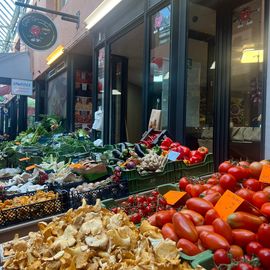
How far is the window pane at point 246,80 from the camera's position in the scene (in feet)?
13.1

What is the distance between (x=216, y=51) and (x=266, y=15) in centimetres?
112

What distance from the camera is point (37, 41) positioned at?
25.6 ft

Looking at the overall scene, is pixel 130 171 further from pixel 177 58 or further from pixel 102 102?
pixel 102 102

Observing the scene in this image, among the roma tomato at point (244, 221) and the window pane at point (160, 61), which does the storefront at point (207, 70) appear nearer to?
the window pane at point (160, 61)

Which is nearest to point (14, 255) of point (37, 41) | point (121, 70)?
point (121, 70)

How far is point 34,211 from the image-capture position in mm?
2342

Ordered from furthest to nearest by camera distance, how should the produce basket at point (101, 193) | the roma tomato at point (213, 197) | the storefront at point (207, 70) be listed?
the storefront at point (207, 70), the produce basket at point (101, 193), the roma tomato at point (213, 197)

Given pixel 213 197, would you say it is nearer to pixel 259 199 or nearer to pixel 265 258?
pixel 259 199

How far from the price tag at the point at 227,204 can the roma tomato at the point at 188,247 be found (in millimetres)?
251

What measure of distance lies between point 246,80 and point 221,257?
3.39 metres

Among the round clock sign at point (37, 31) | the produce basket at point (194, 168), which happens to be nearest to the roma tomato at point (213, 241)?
the produce basket at point (194, 168)

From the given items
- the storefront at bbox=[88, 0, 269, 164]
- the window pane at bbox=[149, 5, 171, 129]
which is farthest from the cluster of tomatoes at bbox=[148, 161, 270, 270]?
the window pane at bbox=[149, 5, 171, 129]

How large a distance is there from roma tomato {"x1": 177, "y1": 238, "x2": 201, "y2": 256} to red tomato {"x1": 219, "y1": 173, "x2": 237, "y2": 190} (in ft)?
1.68

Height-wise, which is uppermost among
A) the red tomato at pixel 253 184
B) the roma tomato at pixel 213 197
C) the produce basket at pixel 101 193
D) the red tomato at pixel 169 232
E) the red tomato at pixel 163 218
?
the red tomato at pixel 253 184
